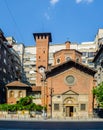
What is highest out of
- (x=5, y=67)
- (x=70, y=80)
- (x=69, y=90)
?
(x=5, y=67)

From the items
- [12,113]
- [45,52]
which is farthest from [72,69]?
[45,52]

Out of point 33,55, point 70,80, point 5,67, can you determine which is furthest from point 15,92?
point 33,55

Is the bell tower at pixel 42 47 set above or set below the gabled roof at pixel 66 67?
above

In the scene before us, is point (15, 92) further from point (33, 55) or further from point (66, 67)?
point (33, 55)

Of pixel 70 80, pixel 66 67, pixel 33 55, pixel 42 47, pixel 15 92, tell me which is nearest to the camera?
pixel 70 80

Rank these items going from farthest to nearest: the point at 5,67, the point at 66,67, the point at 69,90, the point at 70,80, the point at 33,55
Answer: the point at 33,55
the point at 5,67
the point at 66,67
the point at 70,80
the point at 69,90

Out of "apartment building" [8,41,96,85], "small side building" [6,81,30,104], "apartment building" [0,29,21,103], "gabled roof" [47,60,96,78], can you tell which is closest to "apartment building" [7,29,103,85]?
"apartment building" [8,41,96,85]

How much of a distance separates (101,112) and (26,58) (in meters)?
66.6

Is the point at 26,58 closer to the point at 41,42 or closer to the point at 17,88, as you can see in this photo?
the point at 41,42

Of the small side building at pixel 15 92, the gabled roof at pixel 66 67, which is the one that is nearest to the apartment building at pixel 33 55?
the small side building at pixel 15 92

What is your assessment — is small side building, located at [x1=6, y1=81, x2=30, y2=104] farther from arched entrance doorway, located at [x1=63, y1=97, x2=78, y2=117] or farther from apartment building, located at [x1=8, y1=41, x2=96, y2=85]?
apartment building, located at [x1=8, y1=41, x2=96, y2=85]

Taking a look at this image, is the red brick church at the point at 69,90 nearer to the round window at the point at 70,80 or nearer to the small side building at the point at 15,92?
the round window at the point at 70,80

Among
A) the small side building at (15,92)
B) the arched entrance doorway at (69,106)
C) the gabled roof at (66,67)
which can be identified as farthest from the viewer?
the small side building at (15,92)

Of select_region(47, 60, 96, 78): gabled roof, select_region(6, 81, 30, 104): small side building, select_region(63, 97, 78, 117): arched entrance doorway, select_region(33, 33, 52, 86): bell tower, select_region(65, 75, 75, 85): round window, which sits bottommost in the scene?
select_region(63, 97, 78, 117): arched entrance doorway
